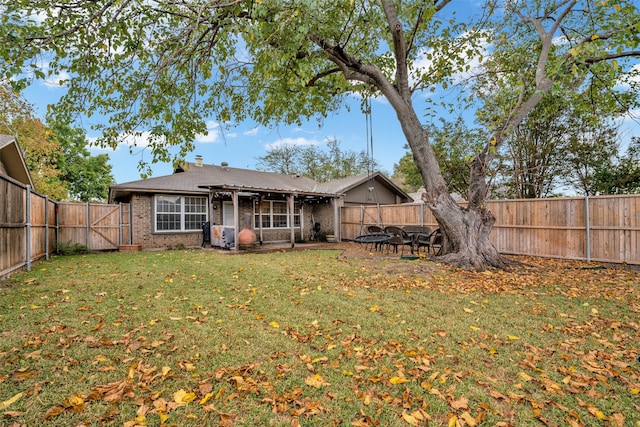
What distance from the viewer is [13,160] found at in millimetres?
10312

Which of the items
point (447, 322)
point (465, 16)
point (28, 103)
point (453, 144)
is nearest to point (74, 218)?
point (28, 103)

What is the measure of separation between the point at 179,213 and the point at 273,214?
4.84 m

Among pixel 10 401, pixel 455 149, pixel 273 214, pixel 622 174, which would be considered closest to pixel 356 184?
pixel 273 214

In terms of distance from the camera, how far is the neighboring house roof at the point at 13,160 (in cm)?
958

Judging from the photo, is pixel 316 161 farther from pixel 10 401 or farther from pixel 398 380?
pixel 10 401

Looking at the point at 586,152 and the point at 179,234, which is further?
the point at 586,152

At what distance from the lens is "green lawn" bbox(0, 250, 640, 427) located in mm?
2215

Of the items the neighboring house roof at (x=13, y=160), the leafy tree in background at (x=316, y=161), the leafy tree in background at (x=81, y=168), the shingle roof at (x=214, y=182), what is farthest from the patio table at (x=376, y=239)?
the leafy tree in background at (x=81, y=168)

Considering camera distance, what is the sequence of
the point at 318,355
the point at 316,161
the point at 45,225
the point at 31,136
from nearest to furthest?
the point at 318,355 < the point at 45,225 < the point at 31,136 < the point at 316,161

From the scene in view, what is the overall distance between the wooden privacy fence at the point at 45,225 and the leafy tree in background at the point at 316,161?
62.4ft

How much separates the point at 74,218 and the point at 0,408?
12.6m

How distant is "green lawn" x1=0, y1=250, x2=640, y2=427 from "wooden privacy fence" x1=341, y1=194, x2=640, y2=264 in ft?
10.1

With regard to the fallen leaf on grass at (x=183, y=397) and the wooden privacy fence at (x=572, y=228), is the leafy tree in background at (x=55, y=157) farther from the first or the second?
the wooden privacy fence at (x=572, y=228)

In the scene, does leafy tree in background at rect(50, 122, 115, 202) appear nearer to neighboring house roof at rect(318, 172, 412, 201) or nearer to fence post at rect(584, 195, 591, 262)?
neighboring house roof at rect(318, 172, 412, 201)
